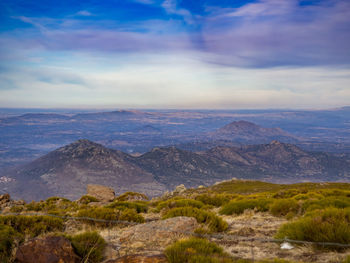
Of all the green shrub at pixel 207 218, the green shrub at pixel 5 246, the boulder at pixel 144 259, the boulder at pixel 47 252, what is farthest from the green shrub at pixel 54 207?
the boulder at pixel 144 259

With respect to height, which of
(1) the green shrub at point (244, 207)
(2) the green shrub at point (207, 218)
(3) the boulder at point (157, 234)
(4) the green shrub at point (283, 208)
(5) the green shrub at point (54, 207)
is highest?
(3) the boulder at point (157, 234)

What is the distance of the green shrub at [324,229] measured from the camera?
6773 mm

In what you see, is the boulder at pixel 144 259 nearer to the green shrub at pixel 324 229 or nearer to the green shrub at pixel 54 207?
the green shrub at pixel 324 229

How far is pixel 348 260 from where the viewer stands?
5379 mm

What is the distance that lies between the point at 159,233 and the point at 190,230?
108cm

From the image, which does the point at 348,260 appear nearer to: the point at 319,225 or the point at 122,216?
the point at 319,225

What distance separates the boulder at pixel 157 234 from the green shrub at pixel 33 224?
3667 mm

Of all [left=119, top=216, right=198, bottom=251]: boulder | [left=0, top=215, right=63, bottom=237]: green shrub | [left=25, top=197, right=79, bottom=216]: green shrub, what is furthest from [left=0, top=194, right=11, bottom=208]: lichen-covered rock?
[left=119, top=216, right=198, bottom=251]: boulder

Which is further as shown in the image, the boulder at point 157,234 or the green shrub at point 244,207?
the green shrub at point 244,207

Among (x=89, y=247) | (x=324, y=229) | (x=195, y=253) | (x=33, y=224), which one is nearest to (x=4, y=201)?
(x=33, y=224)

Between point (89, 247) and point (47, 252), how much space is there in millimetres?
1211

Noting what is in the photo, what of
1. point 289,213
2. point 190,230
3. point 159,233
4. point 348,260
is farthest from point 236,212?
point 348,260

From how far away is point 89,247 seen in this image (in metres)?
7.01

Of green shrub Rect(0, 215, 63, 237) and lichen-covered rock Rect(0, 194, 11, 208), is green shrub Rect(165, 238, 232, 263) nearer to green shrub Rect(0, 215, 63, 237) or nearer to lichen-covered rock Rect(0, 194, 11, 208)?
green shrub Rect(0, 215, 63, 237)
